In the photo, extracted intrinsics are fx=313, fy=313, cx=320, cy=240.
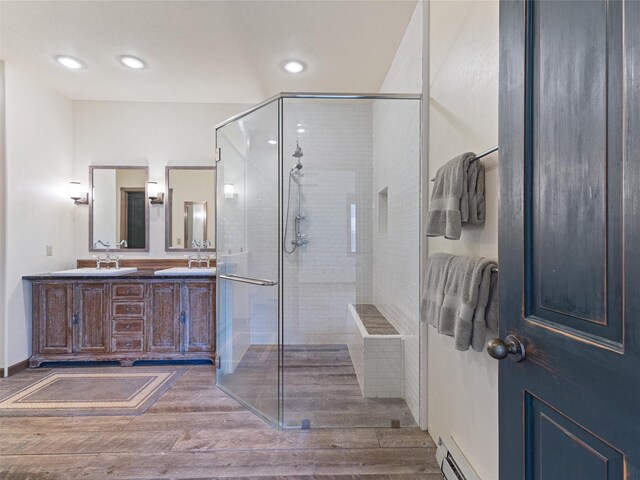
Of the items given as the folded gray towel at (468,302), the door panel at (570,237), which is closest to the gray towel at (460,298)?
the folded gray towel at (468,302)

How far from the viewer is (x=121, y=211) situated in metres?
3.35

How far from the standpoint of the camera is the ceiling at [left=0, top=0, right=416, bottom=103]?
199cm

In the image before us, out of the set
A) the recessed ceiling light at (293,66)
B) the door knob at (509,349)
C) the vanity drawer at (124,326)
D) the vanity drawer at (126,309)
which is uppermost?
the recessed ceiling light at (293,66)

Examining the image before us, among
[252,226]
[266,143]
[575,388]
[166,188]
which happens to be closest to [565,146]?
[575,388]

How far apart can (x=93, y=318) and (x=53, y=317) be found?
338 mm

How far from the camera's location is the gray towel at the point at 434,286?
1381 millimetres

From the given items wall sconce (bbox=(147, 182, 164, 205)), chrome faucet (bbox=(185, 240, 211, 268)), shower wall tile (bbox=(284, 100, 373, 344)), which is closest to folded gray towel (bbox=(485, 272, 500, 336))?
shower wall tile (bbox=(284, 100, 373, 344))

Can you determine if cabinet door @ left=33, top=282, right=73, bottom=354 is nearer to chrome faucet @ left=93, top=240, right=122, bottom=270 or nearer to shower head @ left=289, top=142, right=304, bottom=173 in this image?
chrome faucet @ left=93, top=240, right=122, bottom=270

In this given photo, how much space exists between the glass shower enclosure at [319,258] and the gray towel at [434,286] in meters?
0.49

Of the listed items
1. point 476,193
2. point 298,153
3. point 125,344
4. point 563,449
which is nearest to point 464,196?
point 476,193

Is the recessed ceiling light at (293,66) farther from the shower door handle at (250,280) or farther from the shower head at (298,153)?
the shower door handle at (250,280)

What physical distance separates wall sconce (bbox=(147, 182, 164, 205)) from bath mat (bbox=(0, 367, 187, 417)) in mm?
1648

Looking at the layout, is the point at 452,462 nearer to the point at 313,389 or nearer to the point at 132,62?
the point at 313,389

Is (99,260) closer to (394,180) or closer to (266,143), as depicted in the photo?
(266,143)
